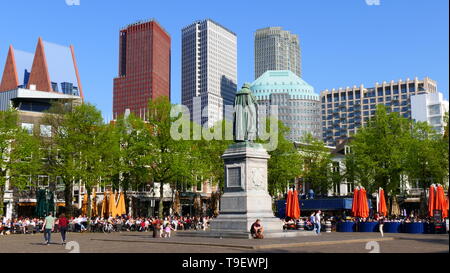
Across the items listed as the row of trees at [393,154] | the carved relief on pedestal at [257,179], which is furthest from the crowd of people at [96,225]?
the row of trees at [393,154]

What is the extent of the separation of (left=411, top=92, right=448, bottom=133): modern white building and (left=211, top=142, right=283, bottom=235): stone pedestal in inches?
5448

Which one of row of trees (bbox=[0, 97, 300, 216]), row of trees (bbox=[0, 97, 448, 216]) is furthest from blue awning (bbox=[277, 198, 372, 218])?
row of trees (bbox=[0, 97, 300, 216])

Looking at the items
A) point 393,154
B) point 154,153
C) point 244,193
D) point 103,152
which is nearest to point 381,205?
point 393,154

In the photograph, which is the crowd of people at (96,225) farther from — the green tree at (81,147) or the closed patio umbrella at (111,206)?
the green tree at (81,147)

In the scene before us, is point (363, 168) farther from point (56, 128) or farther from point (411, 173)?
point (56, 128)

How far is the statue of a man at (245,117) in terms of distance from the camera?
3120 centimetres

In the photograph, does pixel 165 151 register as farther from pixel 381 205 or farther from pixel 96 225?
pixel 381 205

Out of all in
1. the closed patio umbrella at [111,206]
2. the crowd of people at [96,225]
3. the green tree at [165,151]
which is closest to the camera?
the crowd of people at [96,225]

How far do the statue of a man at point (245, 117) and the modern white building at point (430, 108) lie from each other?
137 metres

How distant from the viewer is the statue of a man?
102 ft

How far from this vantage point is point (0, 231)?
42781 millimetres

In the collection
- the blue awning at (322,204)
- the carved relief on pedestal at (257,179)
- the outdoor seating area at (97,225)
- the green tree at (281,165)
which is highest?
the green tree at (281,165)

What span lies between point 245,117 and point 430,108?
14682 centimetres
